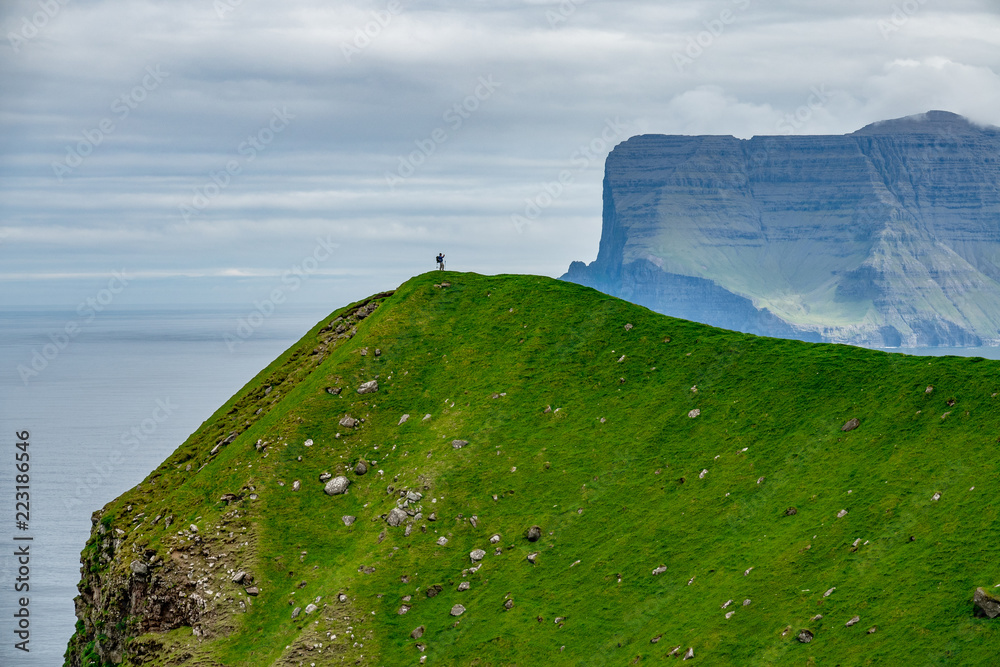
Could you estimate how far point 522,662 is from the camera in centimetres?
5522

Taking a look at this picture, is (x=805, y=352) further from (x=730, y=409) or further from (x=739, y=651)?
(x=739, y=651)

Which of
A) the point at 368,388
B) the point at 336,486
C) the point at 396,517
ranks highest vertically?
the point at 368,388

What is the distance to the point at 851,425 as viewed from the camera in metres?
61.8

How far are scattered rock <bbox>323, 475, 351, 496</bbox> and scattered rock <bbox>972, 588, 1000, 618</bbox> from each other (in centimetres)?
4153

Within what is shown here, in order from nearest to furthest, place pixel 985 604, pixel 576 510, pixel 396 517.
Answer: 1. pixel 985 604
2. pixel 576 510
3. pixel 396 517

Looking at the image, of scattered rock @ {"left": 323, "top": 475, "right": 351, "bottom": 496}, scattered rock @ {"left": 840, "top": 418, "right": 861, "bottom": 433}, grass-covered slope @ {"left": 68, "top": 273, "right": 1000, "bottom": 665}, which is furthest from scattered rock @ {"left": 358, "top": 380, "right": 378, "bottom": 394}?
scattered rock @ {"left": 840, "top": 418, "right": 861, "bottom": 433}

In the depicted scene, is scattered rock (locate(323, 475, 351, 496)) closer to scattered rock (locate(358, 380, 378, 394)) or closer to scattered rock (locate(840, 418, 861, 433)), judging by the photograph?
scattered rock (locate(358, 380, 378, 394))

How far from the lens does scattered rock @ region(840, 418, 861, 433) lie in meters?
61.6

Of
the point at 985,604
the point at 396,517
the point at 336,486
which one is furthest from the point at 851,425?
the point at 336,486

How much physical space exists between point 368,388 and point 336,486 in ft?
34.6

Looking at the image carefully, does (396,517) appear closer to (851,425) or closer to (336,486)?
(336,486)

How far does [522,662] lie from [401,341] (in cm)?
3560

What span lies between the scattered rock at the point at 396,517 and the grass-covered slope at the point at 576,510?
457 mm

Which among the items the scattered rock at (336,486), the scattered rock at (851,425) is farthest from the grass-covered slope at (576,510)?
the scattered rock at (336,486)
